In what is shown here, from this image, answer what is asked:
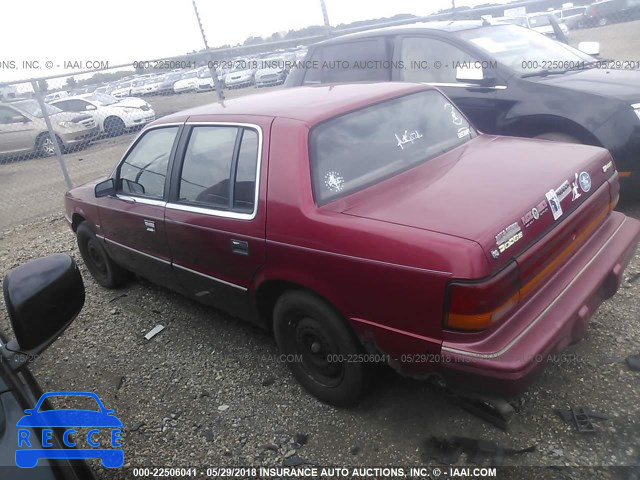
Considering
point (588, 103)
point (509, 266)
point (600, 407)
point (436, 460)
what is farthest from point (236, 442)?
point (588, 103)

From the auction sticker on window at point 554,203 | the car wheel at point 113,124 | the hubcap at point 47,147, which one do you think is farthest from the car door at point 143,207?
the car wheel at point 113,124

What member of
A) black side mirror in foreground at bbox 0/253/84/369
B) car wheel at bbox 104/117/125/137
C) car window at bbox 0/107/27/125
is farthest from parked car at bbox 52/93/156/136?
black side mirror in foreground at bbox 0/253/84/369

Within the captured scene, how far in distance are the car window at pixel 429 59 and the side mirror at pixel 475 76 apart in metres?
0.22

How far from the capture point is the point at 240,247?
287 centimetres

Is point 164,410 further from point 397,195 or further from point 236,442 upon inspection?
point 397,195

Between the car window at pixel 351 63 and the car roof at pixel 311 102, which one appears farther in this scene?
the car window at pixel 351 63

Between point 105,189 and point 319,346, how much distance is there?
90.2 inches

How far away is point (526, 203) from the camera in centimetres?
229

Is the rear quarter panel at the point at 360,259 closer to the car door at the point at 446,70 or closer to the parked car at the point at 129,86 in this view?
the car door at the point at 446,70

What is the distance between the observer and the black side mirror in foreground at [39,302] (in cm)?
167

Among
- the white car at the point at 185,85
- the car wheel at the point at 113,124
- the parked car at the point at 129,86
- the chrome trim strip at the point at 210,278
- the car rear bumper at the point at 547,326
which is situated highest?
the parked car at the point at 129,86

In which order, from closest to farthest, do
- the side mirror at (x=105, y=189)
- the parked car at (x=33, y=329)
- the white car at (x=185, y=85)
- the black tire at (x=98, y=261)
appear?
1. the parked car at (x=33, y=329)
2. the side mirror at (x=105, y=189)
3. the black tire at (x=98, y=261)
4. the white car at (x=185, y=85)

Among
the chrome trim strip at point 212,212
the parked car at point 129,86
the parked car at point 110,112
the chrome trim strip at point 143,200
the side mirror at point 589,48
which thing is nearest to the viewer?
the chrome trim strip at point 212,212

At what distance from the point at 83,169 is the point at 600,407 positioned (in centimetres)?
1052
